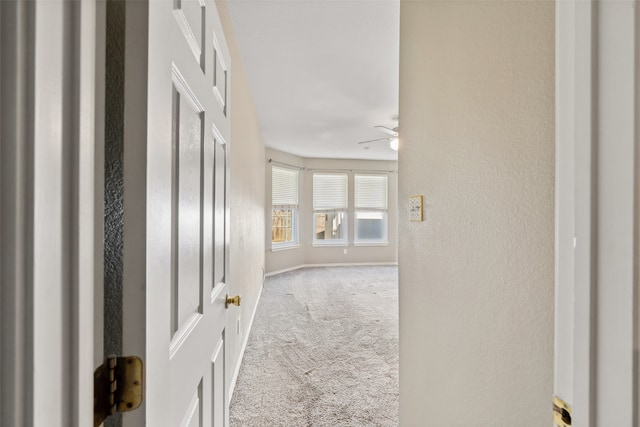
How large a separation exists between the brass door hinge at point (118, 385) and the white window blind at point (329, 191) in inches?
260

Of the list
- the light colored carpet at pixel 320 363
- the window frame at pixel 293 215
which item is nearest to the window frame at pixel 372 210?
the window frame at pixel 293 215

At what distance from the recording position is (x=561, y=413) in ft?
1.88

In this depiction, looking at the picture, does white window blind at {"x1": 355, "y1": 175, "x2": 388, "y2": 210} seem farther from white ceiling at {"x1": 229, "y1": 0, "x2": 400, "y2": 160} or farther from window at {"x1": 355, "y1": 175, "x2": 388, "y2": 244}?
white ceiling at {"x1": 229, "y1": 0, "x2": 400, "y2": 160}

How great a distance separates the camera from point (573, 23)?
50 cm

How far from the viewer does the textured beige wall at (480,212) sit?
0.78 m

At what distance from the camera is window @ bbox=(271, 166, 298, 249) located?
6332mm

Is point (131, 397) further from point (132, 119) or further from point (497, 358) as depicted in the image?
point (497, 358)

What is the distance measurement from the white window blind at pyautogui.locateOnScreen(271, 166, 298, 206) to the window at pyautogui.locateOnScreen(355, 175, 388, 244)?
1.51 meters

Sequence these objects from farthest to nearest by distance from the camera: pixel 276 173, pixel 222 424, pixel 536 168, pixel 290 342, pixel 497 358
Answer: pixel 276 173 → pixel 290 342 → pixel 222 424 → pixel 497 358 → pixel 536 168

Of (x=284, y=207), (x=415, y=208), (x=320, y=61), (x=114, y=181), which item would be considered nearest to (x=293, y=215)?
(x=284, y=207)

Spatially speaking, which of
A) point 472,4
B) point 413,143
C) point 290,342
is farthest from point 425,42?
point 290,342

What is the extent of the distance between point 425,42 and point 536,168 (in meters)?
0.78

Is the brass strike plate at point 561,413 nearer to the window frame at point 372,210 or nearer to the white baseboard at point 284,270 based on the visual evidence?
the white baseboard at point 284,270

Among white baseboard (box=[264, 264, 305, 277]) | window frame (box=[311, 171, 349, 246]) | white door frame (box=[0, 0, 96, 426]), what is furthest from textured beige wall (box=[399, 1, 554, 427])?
window frame (box=[311, 171, 349, 246])
